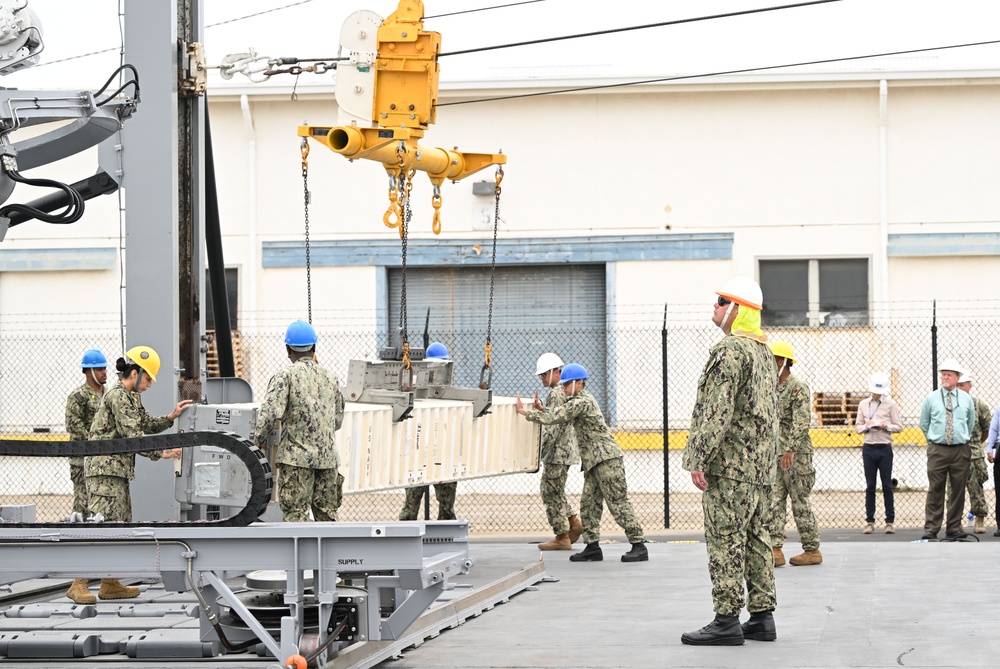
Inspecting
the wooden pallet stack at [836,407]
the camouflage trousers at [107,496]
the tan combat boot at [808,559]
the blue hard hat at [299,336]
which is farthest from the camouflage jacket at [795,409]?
the wooden pallet stack at [836,407]

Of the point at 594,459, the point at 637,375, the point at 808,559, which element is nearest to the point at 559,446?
the point at 594,459

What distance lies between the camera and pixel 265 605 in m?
8.35

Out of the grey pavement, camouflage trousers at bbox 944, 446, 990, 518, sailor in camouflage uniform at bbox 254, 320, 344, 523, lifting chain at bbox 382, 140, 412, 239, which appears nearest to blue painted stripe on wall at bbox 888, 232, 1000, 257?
camouflage trousers at bbox 944, 446, 990, 518

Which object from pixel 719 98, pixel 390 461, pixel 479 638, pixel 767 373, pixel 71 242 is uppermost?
pixel 719 98

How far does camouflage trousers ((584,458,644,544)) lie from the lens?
46.1 ft

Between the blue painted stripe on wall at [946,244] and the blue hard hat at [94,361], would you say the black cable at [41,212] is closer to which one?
the blue hard hat at [94,361]

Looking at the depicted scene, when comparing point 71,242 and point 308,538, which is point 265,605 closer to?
point 308,538

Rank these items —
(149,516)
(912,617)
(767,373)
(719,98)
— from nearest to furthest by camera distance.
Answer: (767,373) < (912,617) < (149,516) < (719,98)

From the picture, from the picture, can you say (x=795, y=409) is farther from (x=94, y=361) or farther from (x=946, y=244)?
(x=946, y=244)

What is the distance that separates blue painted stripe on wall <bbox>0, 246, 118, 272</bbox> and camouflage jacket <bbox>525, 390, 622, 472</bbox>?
1265cm

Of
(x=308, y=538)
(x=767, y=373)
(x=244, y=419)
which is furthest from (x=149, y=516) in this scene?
(x=767, y=373)

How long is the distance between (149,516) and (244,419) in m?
1.82

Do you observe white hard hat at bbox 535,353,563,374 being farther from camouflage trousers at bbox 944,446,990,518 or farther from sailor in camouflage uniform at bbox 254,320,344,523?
camouflage trousers at bbox 944,446,990,518

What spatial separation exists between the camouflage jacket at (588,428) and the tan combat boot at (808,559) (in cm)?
207
